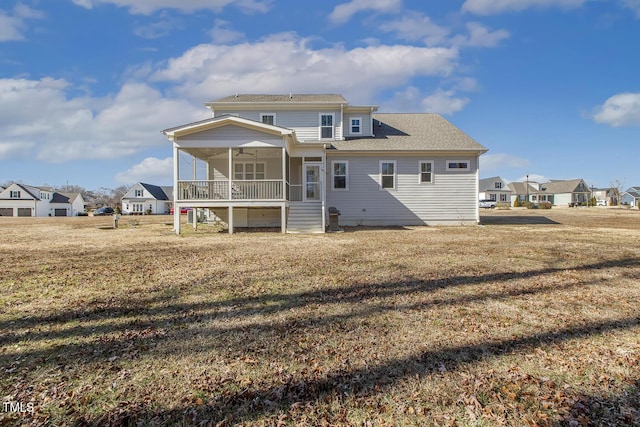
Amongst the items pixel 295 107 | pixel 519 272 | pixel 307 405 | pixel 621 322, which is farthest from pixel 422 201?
pixel 307 405

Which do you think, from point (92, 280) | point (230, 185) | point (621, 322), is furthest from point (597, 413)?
point (230, 185)

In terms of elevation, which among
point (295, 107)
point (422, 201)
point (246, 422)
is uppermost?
point (295, 107)

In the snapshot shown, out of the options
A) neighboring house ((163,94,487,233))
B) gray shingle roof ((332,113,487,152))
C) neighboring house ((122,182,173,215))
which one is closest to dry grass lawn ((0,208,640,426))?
neighboring house ((163,94,487,233))

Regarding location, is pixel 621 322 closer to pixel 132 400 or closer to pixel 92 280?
pixel 132 400

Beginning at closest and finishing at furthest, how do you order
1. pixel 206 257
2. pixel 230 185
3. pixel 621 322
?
pixel 621 322 < pixel 206 257 < pixel 230 185

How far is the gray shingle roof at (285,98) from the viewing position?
1811cm

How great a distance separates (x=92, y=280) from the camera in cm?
608

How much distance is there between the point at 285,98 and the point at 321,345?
17.0 meters

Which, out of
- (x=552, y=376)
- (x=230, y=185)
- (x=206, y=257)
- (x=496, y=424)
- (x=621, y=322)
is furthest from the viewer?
(x=230, y=185)

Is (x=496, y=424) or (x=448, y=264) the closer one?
(x=496, y=424)

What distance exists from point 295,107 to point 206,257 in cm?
1149

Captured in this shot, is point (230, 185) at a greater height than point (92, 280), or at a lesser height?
greater

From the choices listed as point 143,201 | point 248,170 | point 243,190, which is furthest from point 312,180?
point 143,201

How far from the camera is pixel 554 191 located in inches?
2844
